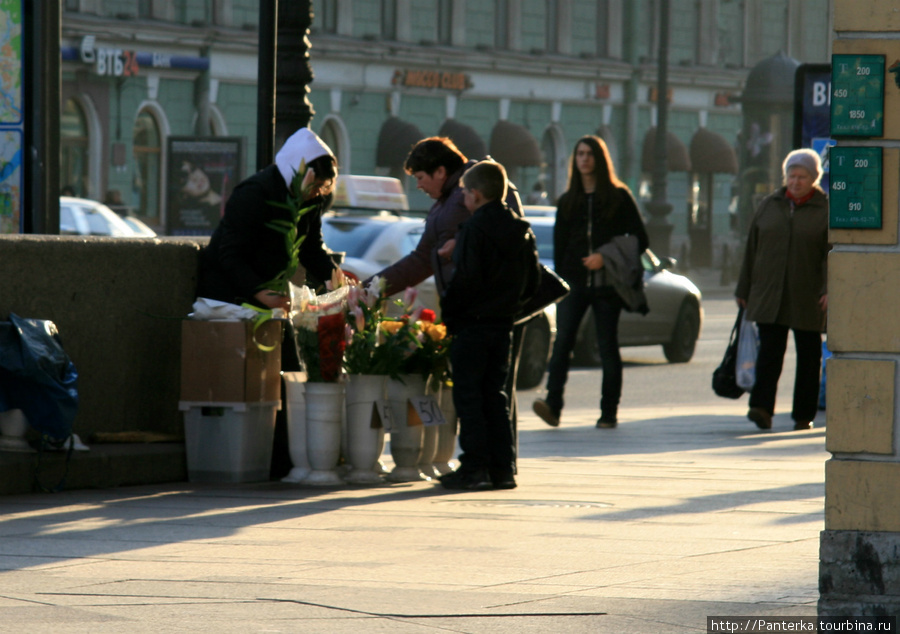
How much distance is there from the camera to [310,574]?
610 centimetres

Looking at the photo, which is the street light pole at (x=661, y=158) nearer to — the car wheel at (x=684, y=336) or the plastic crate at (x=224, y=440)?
the car wheel at (x=684, y=336)

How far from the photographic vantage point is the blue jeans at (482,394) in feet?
28.1

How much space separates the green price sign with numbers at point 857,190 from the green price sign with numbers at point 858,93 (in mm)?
63

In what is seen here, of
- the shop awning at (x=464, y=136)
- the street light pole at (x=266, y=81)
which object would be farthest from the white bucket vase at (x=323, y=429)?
the shop awning at (x=464, y=136)

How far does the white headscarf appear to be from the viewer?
339 inches

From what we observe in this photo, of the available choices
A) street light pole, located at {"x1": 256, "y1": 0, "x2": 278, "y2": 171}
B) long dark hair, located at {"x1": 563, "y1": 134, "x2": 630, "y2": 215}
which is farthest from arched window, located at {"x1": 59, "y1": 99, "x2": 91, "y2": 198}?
street light pole, located at {"x1": 256, "y1": 0, "x2": 278, "y2": 171}

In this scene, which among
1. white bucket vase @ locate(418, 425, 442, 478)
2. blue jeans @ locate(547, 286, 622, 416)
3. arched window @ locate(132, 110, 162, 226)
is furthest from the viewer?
arched window @ locate(132, 110, 162, 226)

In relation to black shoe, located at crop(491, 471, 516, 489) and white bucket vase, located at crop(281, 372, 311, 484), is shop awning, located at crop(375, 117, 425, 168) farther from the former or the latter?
black shoe, located at crop(491, 471, 516, 489)

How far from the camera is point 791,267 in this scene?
11.7m

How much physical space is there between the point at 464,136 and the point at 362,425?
34260 mm

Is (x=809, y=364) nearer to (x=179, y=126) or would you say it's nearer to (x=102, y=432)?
(x=102, y=432)

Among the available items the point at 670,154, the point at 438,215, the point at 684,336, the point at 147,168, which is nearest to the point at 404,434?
the point at 438,215

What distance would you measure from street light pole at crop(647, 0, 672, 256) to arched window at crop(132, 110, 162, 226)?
10640mm

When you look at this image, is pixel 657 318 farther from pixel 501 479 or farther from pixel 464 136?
pixel 464 136
